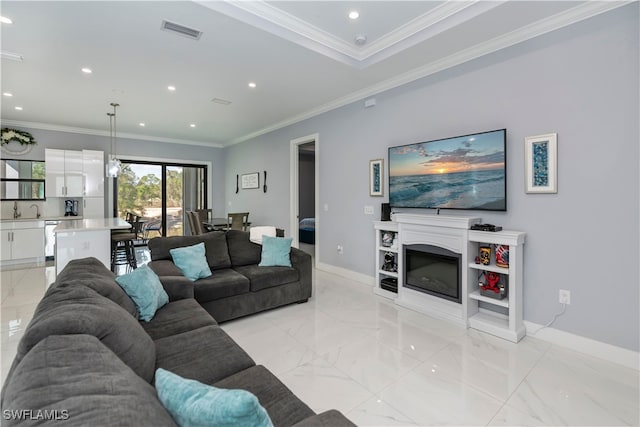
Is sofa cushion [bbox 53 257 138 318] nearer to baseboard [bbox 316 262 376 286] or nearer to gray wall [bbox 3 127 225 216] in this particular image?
baseboard [bbox 316 262 376 286]

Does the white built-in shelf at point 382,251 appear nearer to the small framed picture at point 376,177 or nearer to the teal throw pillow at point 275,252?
the small framed picture at point 376,177

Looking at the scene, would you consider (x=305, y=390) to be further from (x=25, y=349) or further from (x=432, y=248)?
(x=432, y=248)

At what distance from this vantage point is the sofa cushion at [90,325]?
1.09m

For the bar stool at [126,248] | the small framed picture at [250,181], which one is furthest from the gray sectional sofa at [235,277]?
the small framed picture at [250,181]

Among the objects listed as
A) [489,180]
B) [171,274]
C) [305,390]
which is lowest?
[305,390]

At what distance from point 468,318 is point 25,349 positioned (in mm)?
3394

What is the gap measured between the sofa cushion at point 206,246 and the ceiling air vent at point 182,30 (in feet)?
7.09

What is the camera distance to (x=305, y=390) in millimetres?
2145

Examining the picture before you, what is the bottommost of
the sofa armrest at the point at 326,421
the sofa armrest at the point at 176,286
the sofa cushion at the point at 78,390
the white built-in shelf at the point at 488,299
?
the white built-in shelf at the point at 488,299

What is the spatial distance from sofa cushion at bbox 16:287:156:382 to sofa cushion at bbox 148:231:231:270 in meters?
1.90

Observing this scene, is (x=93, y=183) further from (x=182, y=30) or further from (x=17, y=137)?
(x=182, y=30)

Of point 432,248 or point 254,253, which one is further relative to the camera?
point 254,253

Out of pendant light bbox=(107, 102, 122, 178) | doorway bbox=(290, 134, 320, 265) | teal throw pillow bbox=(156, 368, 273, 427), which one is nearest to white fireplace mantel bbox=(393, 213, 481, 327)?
doorway bbox=(290, 134, 320, 265)

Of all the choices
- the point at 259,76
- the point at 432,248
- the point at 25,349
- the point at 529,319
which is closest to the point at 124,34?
the point at 259,76
